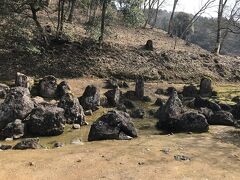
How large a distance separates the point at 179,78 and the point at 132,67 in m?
3.93

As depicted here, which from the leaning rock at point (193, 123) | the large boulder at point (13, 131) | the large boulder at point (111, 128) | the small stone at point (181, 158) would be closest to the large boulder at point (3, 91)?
the large boulder at point (13, 131)

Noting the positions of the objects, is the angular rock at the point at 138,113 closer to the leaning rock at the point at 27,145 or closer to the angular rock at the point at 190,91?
the leaning rock at the point at 27,145

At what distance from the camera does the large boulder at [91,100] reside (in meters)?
21.4

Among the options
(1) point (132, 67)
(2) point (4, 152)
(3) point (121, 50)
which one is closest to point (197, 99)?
(1) point (132, 67)

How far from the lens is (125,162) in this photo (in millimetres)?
12500

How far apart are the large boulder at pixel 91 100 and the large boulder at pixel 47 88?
271 cm

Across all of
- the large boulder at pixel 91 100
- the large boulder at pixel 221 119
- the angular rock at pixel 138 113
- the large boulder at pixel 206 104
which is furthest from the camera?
the large boulder at pixel 206 104

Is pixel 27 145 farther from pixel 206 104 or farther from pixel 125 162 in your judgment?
pixel 206 104

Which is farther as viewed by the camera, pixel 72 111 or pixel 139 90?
pixel 139 90

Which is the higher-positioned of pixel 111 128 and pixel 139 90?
pixel 139 90

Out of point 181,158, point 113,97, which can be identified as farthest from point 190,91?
point 181,158

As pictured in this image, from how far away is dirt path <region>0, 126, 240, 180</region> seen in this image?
11.5m

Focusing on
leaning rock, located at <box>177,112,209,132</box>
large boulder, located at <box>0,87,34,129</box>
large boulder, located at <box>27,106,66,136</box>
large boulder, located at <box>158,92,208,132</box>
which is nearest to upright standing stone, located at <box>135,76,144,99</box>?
large boulder, located at <box>158,92,208,132</box>

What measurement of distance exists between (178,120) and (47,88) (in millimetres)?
8756
